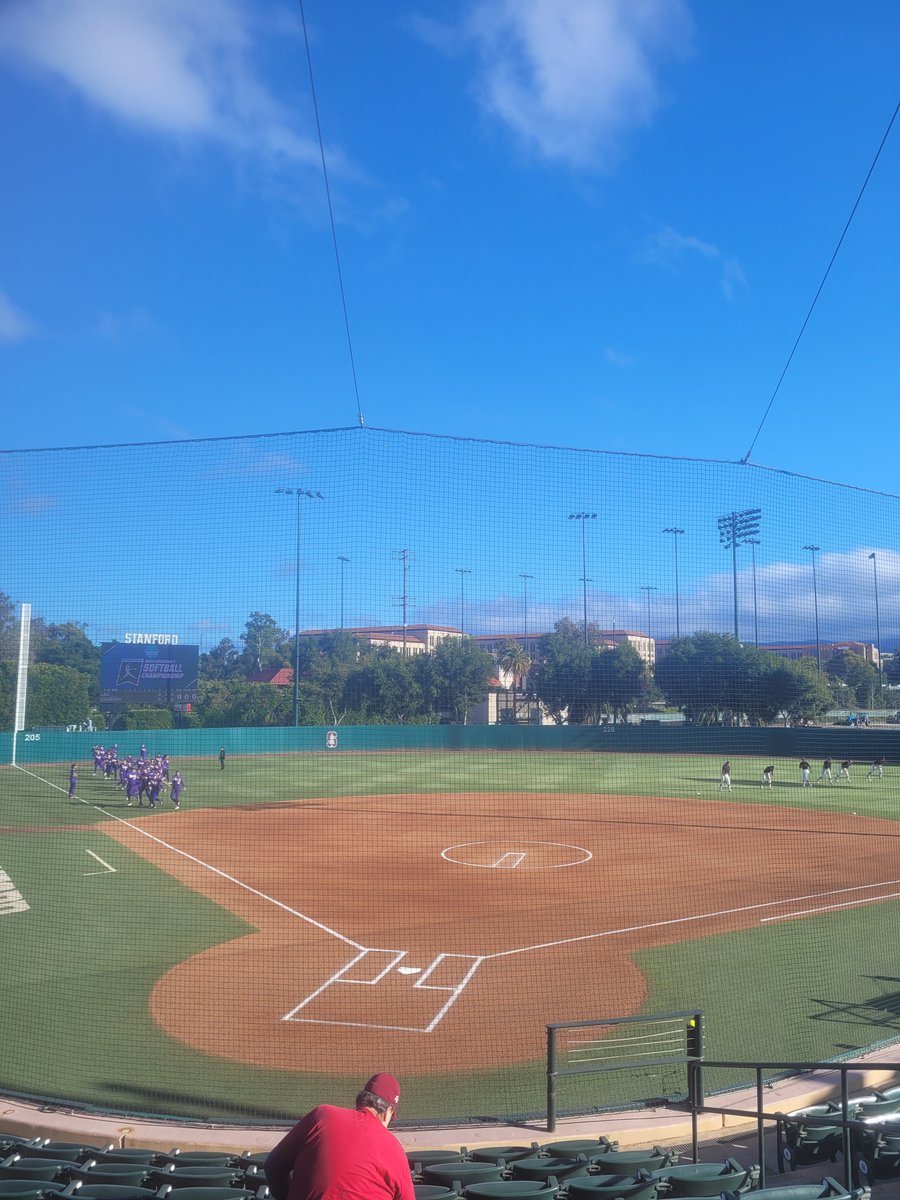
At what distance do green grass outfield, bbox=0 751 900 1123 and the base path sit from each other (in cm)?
41

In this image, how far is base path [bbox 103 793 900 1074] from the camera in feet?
28.4

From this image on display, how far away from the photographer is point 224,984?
32.4 ft

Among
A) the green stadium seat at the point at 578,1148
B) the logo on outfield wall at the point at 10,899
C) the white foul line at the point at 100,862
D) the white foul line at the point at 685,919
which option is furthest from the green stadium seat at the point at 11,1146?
the white foul line at the point at 100,862

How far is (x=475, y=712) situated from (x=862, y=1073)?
10.4 meters

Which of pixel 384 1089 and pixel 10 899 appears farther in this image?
pixel 10 899

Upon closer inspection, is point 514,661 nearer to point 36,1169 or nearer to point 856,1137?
point 856,1137

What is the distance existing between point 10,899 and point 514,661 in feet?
30.3

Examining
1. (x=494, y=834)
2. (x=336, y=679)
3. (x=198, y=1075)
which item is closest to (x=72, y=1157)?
(x=198, y=1075)

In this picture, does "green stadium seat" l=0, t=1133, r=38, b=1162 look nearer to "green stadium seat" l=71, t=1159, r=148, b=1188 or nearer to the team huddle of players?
"green stadium seat" l=71, t=1159, r=148, b=1188

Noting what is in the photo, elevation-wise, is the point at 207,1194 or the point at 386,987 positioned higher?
the point at 207,1194

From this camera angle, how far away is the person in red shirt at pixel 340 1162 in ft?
8.29

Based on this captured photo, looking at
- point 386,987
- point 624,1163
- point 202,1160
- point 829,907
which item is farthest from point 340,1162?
point 829,907

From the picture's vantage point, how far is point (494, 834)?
21.4 meters

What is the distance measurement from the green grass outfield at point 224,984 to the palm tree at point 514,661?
5279 millimetres
